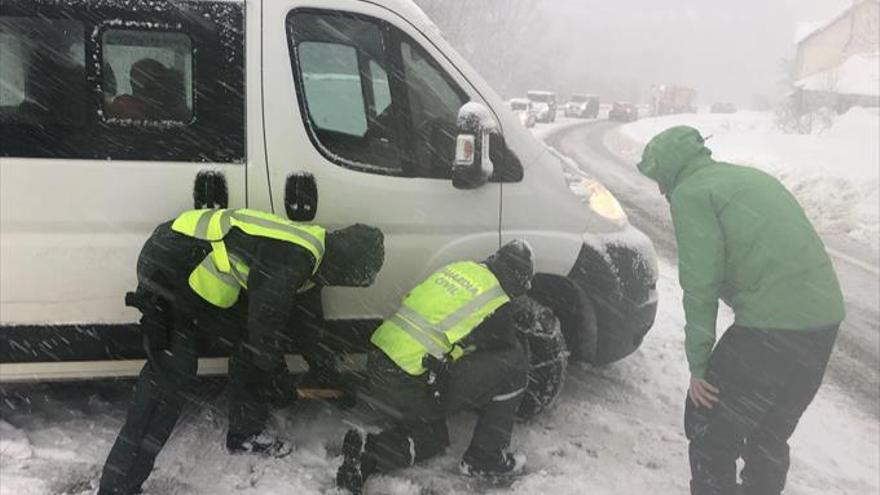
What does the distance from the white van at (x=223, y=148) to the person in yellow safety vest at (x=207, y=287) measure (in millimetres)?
363

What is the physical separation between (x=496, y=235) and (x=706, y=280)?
123 cm

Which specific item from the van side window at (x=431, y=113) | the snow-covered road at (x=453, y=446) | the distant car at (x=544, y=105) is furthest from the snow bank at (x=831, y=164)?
the distant car at (x=544, y=105)

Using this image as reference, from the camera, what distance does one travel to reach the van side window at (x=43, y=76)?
3.36m

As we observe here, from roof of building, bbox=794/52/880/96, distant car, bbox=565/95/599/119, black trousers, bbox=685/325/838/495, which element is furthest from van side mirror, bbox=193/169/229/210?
distant car, bbox=565/95/599/119

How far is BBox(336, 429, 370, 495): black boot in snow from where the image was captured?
3400mm

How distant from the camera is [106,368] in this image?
363cm

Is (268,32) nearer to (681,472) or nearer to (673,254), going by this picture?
(681,472)

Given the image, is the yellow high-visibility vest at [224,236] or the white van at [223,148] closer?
the yellow high-visibility vest at [224,236]

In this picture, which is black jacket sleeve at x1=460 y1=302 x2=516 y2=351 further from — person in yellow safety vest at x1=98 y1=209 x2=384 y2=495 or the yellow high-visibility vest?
the yellow high-visibility vest

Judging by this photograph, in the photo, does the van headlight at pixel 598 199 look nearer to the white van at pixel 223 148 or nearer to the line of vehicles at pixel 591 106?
the white van at pixel 223 148

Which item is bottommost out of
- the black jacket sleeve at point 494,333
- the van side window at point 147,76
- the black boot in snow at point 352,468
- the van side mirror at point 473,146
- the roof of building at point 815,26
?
the black boot in snow at point 352,468

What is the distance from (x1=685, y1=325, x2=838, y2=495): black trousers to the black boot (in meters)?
1.47

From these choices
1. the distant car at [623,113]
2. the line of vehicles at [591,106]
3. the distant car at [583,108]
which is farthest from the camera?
the distant car at [583,108]

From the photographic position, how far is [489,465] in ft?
12.0
